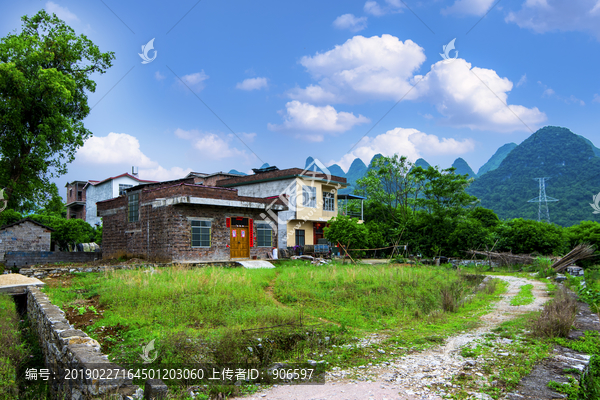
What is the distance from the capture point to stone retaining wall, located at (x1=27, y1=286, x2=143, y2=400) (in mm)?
4107

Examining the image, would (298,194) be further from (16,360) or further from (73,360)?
(73,360)

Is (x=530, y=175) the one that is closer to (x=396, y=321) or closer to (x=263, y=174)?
(x=263, y=174)

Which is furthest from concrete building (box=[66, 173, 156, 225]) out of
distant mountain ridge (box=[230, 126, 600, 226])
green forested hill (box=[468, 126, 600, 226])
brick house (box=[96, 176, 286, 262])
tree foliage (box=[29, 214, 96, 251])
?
green forested hill (box=[468, 126, 600, 226])

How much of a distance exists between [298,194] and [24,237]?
2073 centimetres

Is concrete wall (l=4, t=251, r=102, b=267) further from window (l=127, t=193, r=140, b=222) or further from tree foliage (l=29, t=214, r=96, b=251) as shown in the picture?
tree foliage (l=29, t=214, r=96, b=251)

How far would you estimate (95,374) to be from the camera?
13.8 feet

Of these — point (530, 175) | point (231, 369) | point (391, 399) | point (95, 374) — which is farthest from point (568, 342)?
point (530, 175)

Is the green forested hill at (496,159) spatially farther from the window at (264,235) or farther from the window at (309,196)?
the window at (264,235)

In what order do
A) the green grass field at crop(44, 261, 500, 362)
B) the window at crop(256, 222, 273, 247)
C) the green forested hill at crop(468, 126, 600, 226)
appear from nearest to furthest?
the green grass field at crop(44, 261, 500, 362)
the window at crop(256, 222, 273, 247)
the green forested hill at crop(468, 126, 600, 226)

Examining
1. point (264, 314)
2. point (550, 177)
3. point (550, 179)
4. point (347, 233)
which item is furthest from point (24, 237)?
point (550, 179)

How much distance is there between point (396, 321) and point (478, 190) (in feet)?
207

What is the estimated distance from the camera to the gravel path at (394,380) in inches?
191

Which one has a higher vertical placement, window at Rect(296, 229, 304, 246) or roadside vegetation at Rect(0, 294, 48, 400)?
window at Rect(296, 229, 304, 246)

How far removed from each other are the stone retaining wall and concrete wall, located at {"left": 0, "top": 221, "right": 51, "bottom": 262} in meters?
25.6
